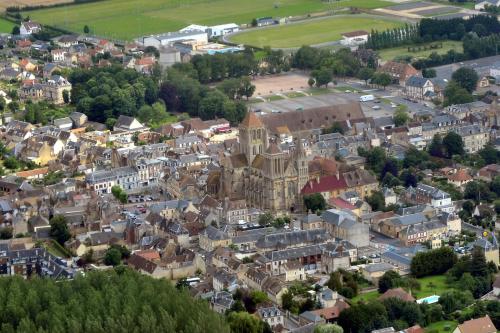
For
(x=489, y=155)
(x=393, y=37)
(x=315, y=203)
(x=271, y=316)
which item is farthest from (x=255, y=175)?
(x=393, y=37)

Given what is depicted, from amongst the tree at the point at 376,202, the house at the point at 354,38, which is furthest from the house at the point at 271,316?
the house at the point at 354,38

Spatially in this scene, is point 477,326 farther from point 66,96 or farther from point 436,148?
point 66,96

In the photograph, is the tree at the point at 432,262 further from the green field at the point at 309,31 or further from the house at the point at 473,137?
the green field at the point at 309,31

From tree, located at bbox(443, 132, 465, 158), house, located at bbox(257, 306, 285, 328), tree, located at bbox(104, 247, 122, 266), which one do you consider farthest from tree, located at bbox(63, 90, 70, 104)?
house, located at bbox(257, 306, 285, 328)

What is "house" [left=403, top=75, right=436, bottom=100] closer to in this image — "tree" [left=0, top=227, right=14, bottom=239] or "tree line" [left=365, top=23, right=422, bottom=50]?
"tree line" [left=365, top=23, right=422, bottom=50]

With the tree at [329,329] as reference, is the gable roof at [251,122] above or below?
above
